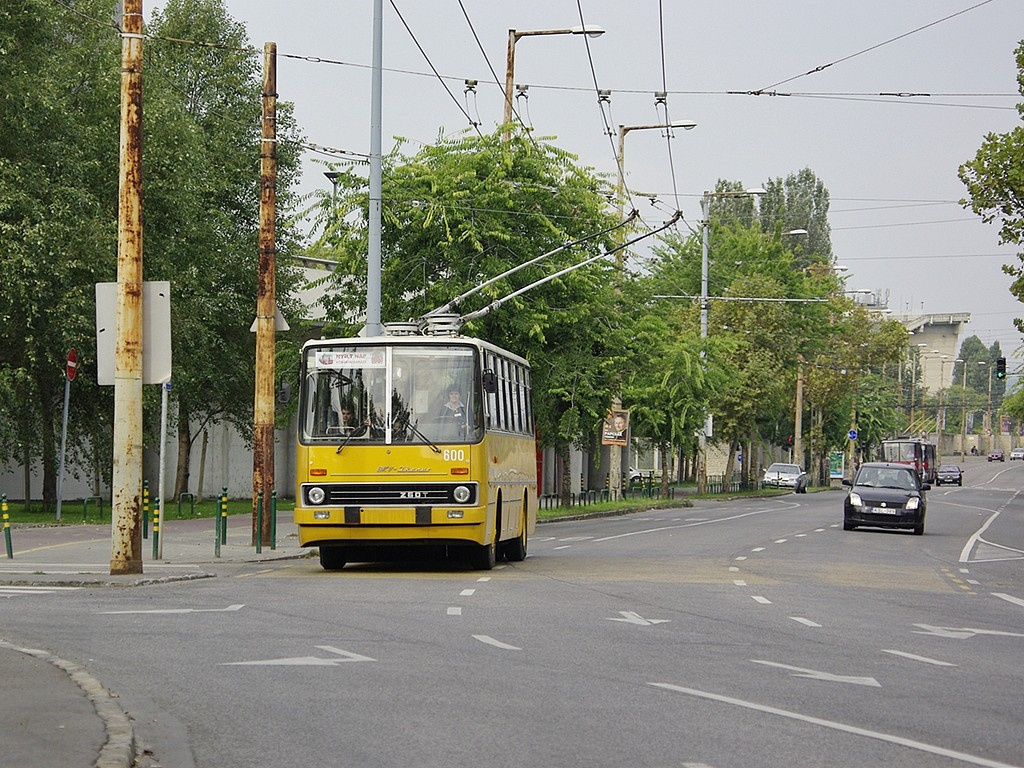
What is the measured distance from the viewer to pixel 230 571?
22.9 meters

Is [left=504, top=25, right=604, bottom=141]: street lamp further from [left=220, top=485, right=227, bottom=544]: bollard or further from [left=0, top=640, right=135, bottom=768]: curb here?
[left=0, top=640, right=135, bottom=768]: curb

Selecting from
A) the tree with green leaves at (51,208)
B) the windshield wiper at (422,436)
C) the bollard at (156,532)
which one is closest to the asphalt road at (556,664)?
the bollard at (156,532)

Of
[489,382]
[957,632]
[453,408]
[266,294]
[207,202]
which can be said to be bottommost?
[957,632]

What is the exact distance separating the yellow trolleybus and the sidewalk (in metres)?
1.98

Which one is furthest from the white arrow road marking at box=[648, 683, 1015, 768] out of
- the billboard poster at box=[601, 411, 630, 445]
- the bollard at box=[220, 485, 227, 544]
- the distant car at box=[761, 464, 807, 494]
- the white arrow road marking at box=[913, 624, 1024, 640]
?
the distant car at box=[761, 464, 807, 494]

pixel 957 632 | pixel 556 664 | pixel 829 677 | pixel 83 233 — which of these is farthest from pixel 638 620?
pixel 83 233

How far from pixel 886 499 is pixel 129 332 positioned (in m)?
23.6

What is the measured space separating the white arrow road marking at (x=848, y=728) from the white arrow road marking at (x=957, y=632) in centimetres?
515

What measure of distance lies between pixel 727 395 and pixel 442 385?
51.6 metres

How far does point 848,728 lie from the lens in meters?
9.82

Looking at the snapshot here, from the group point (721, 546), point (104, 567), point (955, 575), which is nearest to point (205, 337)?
point (721, 546)

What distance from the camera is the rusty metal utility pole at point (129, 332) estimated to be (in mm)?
20734

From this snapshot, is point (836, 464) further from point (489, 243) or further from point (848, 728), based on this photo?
point (848, 728)

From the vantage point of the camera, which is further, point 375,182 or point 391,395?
point 375,182
